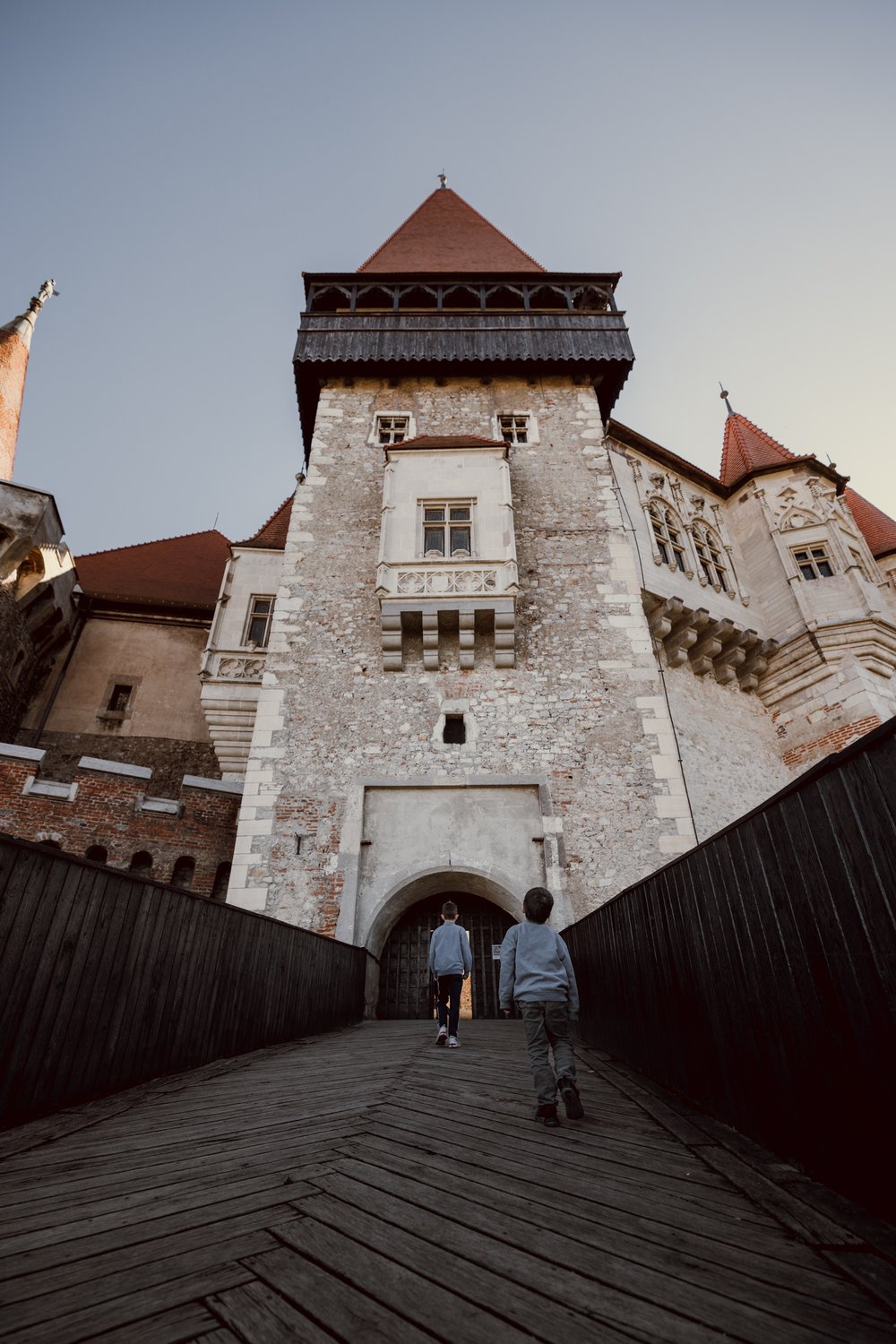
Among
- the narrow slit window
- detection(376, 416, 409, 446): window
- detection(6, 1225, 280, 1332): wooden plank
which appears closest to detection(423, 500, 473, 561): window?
detection(376, 416, 409, 446): window

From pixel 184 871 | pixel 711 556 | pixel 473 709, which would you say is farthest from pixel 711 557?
pixel 184 871

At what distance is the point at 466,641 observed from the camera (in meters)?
11.8

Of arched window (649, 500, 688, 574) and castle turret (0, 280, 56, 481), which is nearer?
arched window (649, 500, 688, 574)

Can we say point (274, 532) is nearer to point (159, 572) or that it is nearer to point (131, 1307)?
point (159, 572)

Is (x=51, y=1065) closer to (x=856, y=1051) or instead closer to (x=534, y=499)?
(x=856, y=1051)

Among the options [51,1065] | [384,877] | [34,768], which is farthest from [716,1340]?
[34,768]

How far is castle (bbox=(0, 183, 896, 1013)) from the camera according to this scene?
10453 millimetres

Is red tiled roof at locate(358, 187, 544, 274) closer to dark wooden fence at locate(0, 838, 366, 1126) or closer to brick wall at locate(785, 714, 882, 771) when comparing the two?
brick wall at locate(785, 714, 882, 771)

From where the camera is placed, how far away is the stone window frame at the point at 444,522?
12156 mm

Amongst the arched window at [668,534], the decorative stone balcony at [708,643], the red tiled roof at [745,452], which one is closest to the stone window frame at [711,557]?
the arched window at [668,534]

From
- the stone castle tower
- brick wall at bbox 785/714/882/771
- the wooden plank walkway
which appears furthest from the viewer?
brick wall at bbox 785/714/882/771

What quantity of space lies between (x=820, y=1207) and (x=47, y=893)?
149 inches

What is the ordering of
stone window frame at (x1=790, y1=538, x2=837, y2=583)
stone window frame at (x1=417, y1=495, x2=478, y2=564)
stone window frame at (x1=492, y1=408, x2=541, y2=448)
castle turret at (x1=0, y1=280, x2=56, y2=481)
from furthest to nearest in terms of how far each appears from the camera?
castle turret at (x1=0, y1=280, x2=56, y2=481), stone window frame at (x1=790, y1=538, x2=837, y2=583), stone window frame at (x1=492, y1=408, x2=541, y2=448), stone window frame at (x1=417, y1=495, x2=478, y2=564)

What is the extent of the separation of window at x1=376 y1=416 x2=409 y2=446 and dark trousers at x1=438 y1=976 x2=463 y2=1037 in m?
12.1
